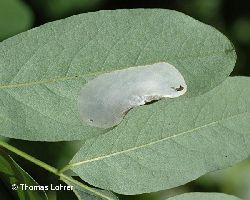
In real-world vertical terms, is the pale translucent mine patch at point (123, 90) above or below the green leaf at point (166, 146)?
above

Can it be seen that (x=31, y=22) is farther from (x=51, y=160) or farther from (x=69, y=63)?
(x=69, y=63)

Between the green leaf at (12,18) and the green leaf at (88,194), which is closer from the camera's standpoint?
the green leaf at (88,194)

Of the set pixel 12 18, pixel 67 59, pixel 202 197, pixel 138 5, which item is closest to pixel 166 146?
pixel 202 197

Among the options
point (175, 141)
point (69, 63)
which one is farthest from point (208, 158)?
point (69, 63)

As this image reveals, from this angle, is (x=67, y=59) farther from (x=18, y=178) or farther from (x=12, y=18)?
(x=12, y=18)

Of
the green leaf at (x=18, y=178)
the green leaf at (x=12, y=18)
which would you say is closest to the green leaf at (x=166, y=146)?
the green leaf at (x=18, y=178)

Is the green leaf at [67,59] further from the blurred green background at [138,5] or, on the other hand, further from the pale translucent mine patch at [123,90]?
the blurred green background at [138,5]

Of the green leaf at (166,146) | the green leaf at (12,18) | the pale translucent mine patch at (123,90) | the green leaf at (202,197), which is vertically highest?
the green leaf at (12,18)
